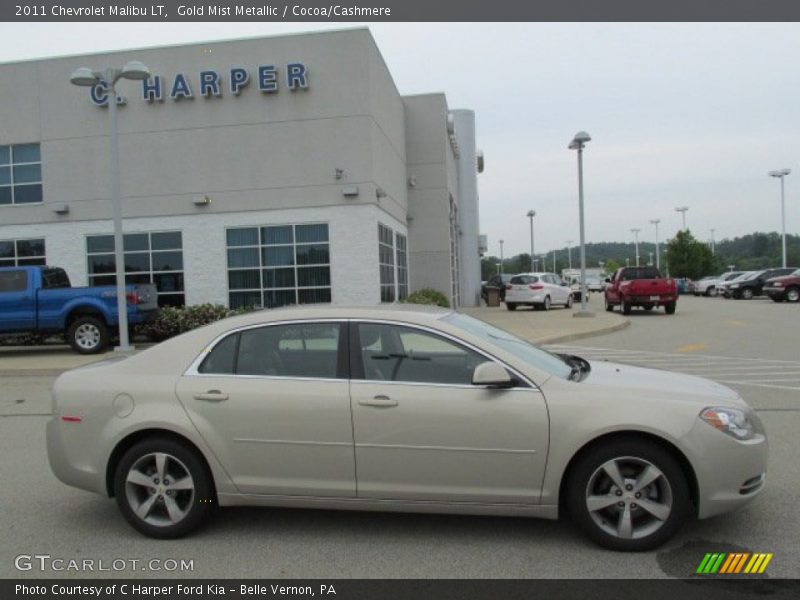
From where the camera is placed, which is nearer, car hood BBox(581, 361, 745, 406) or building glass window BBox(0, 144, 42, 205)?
car hood BBox(581, 361, 745, 406)

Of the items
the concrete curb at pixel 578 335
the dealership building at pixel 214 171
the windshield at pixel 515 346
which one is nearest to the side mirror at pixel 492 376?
the windshield at pixel 515 346

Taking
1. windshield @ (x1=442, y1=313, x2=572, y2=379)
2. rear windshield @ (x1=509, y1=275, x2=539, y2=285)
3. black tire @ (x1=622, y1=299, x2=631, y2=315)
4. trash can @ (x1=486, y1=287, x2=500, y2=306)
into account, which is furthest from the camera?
trash can @ (x1=486, y1=287, x2=500, y2=306)

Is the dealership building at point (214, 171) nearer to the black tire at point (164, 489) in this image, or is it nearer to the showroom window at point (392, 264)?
the showroom window at point (392, 264)

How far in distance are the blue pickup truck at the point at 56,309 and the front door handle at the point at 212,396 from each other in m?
11.6

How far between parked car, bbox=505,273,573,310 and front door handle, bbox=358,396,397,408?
26.2m

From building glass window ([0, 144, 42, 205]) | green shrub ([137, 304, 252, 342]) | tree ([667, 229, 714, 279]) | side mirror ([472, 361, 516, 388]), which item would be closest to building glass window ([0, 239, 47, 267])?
building glass window ([0, 144, 42, 205])

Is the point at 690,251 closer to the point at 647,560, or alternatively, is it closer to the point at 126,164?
the point at 126,164

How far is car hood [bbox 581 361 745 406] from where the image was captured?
13.9 feet

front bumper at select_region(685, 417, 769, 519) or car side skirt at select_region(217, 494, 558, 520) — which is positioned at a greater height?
front bumper at select_region(685, 417, 769, 519)

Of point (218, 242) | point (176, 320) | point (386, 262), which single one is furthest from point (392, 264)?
point (176, 320)

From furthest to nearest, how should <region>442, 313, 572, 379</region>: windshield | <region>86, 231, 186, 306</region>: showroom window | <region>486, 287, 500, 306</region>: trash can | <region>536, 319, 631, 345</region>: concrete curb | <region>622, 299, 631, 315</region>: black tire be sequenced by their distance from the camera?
<region>486, 287, 500, 306</region>: trash can
<region>622, 299, 631, 315</region>: black tire
<region>86, 231, 186, 306</region>: showroom window
<region>536, 319, 631, 345</region>: concrete curb
<region>442, 313, 572, 379</region>: windshield

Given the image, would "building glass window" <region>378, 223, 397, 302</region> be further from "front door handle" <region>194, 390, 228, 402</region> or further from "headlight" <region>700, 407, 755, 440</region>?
"headlight" <region>700, 407, 755, 440</region>

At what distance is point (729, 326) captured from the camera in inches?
811

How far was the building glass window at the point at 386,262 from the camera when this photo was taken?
21.1 meters
